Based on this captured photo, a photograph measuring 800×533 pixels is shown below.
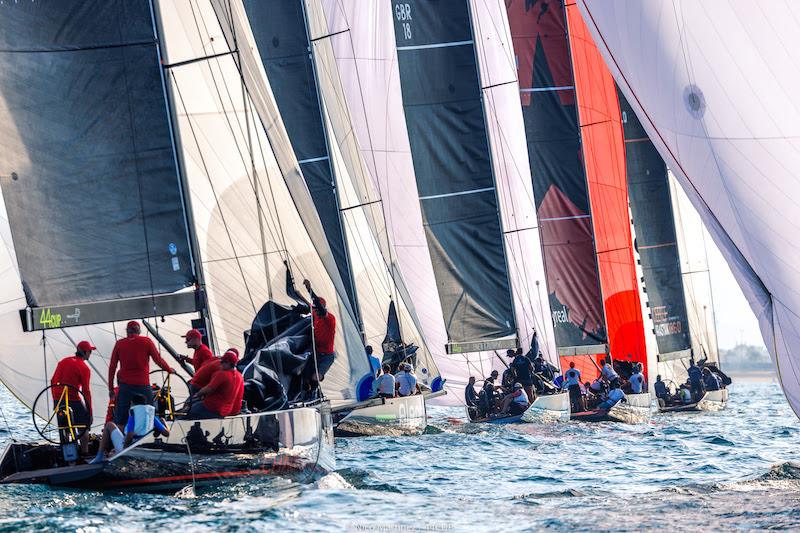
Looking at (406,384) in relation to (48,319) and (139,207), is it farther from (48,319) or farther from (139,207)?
(48,319)

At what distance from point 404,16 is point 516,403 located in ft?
26.9

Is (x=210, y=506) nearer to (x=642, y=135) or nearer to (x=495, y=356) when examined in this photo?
(x=495, y=356)

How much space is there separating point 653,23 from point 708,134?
986 millimetres

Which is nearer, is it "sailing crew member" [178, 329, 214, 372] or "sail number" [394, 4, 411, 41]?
"sailing crew member" [178, 329, 214, 372]

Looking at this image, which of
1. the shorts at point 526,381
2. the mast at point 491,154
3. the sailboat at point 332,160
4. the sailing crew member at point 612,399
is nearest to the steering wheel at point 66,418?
the sailboat at point 332,160

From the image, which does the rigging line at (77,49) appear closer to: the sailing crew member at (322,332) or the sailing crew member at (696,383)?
the sailing crew member at (322,332)

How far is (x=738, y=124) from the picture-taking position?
9625mm

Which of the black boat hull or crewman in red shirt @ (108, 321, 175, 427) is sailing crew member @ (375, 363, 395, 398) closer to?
the black boat hull

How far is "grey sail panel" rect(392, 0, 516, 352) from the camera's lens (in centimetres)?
2394

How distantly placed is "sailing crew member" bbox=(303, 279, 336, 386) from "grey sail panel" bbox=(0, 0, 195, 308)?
2169mm

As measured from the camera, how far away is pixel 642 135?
109ft

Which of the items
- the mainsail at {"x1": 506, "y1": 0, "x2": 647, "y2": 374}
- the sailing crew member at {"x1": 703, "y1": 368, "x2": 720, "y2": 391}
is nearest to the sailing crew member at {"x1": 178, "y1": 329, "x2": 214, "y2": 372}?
the mainsail at {"x1": 506, "y1": 0, "x2": 647, "y2": 374}

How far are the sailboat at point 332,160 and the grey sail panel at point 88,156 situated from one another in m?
8.19

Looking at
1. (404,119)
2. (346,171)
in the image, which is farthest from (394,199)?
(346,171)
